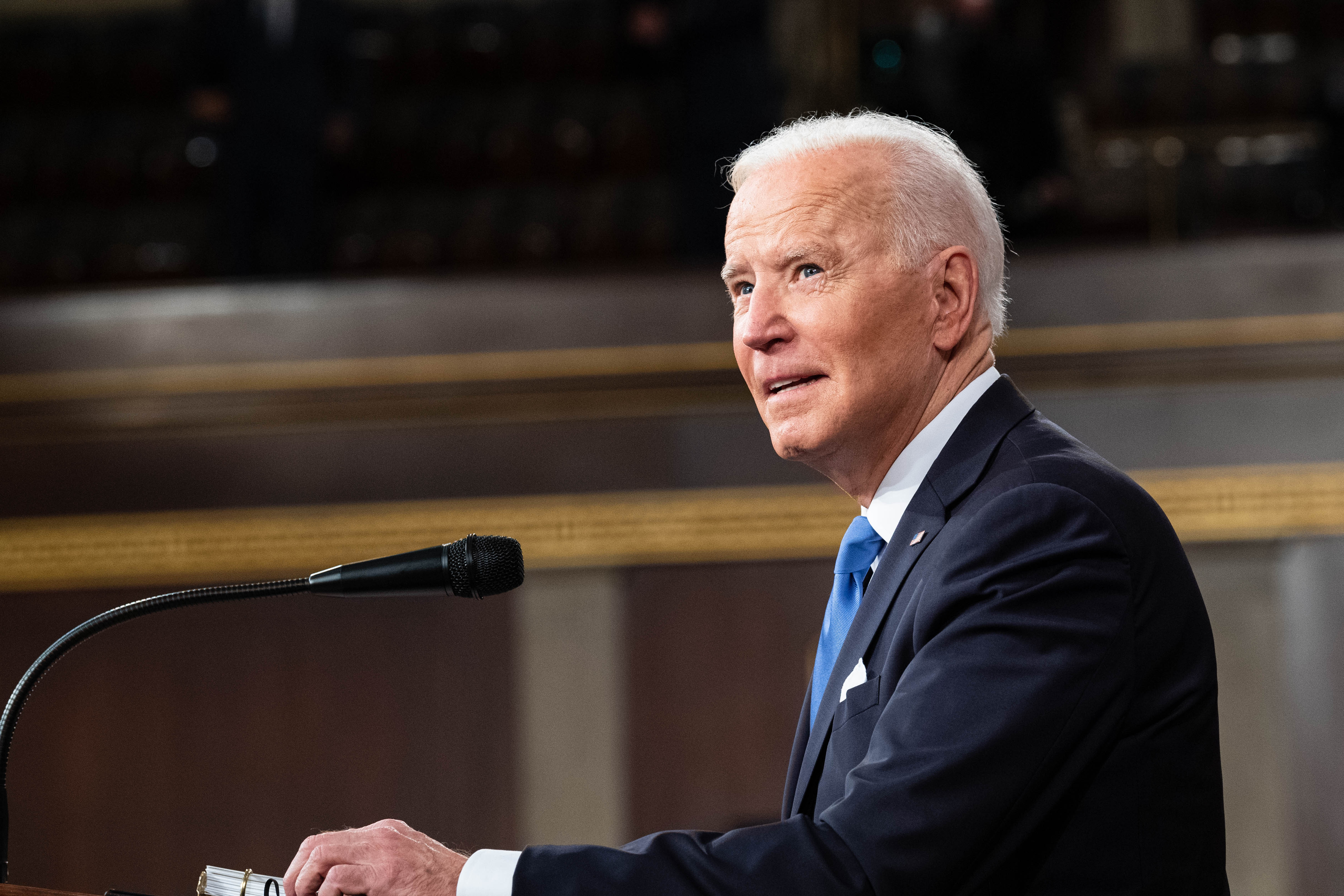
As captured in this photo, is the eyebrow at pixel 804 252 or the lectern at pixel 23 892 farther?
the eyebrow at pixel 804 252

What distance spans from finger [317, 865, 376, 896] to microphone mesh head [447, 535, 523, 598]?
0.20m

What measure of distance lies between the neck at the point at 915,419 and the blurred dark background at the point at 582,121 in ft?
6.15

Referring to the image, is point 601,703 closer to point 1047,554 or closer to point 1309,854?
point 1309,854

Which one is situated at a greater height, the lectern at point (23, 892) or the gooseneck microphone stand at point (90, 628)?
the gooseneck microphone stand at point (90, 628)

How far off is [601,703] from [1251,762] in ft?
3.55

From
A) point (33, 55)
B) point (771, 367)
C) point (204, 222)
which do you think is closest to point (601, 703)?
point (771, 367)

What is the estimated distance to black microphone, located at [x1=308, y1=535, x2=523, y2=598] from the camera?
0.94 m

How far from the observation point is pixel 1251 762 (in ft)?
7.25

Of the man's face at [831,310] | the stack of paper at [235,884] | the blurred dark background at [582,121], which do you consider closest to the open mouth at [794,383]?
the man's face at [831,310]

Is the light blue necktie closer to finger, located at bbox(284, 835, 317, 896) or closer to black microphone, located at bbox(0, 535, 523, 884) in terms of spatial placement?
black microphone, located at bbox(0, 535, 523, 884)

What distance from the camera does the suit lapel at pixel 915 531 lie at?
95cm

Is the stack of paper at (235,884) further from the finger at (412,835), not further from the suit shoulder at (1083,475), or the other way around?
the suit shoulder at (1083,475)

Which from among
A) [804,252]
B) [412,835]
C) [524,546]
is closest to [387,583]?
[412,835]

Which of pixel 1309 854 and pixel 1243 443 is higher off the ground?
pixel 1243 443
